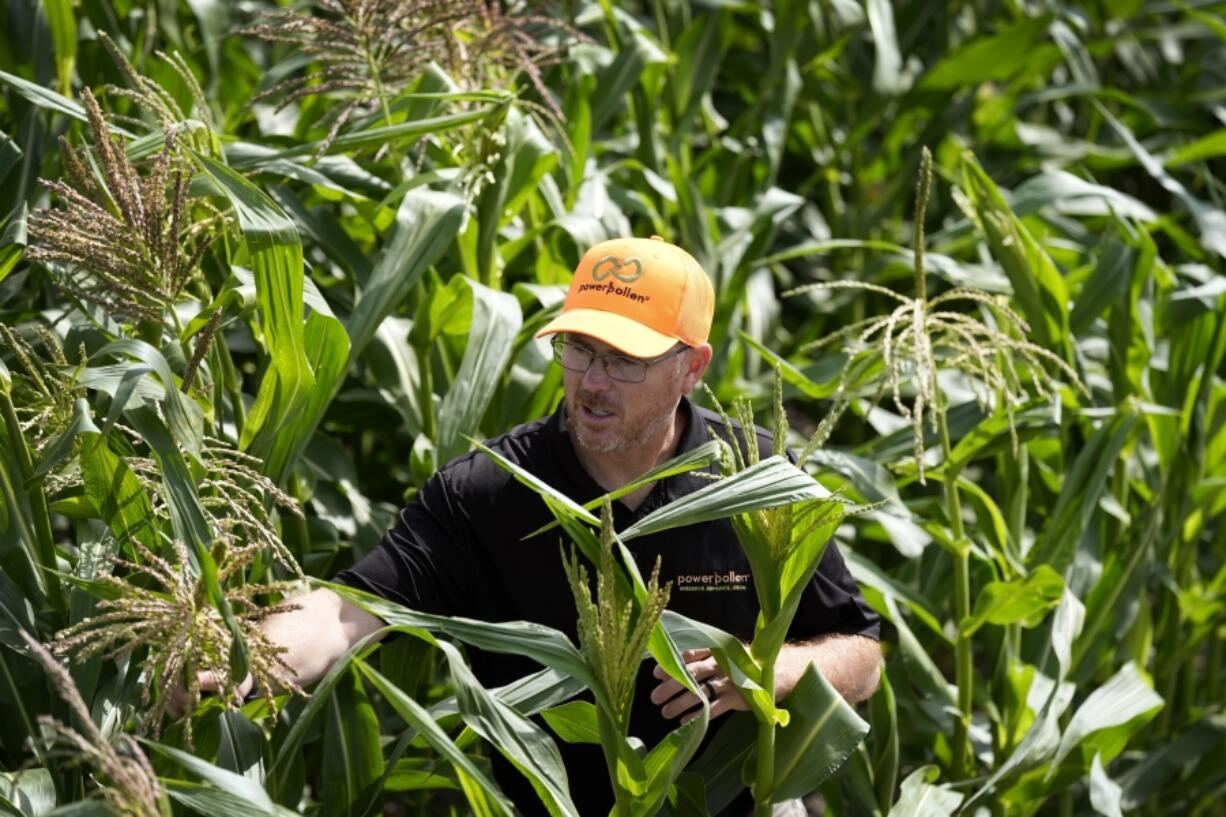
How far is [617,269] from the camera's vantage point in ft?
8.62

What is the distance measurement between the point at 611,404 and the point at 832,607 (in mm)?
482

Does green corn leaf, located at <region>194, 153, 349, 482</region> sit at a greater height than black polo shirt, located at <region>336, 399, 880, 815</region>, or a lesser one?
greater

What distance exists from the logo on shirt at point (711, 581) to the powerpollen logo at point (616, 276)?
0.44 meters

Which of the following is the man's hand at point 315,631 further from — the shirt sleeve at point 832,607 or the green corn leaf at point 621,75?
the green corn leaf at point 621,75

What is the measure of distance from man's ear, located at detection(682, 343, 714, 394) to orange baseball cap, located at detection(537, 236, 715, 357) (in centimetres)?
4

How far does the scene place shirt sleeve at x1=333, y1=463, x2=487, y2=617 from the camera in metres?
2.54

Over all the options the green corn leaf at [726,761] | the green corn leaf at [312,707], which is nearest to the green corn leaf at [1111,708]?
the green corn leaf at [726,761]

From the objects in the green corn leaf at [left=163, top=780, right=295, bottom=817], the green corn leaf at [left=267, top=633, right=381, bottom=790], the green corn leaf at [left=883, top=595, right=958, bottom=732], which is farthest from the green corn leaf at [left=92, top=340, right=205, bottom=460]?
the green corn leaf at [left=883, top=595, right=958, bottom=732]

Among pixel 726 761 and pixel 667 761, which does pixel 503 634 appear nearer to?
pixel 667 761

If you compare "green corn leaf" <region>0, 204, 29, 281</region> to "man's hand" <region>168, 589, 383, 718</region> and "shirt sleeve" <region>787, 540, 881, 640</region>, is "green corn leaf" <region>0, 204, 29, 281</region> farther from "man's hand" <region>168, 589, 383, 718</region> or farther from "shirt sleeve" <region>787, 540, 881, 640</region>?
"shirt sleeve" <region>787, 540, 881, 640</region>

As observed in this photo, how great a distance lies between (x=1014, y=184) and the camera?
4.99m

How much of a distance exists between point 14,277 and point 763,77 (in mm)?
2380

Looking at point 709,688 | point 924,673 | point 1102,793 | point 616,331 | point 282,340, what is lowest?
point 1102,793

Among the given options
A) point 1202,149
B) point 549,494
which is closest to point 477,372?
point 549,494
